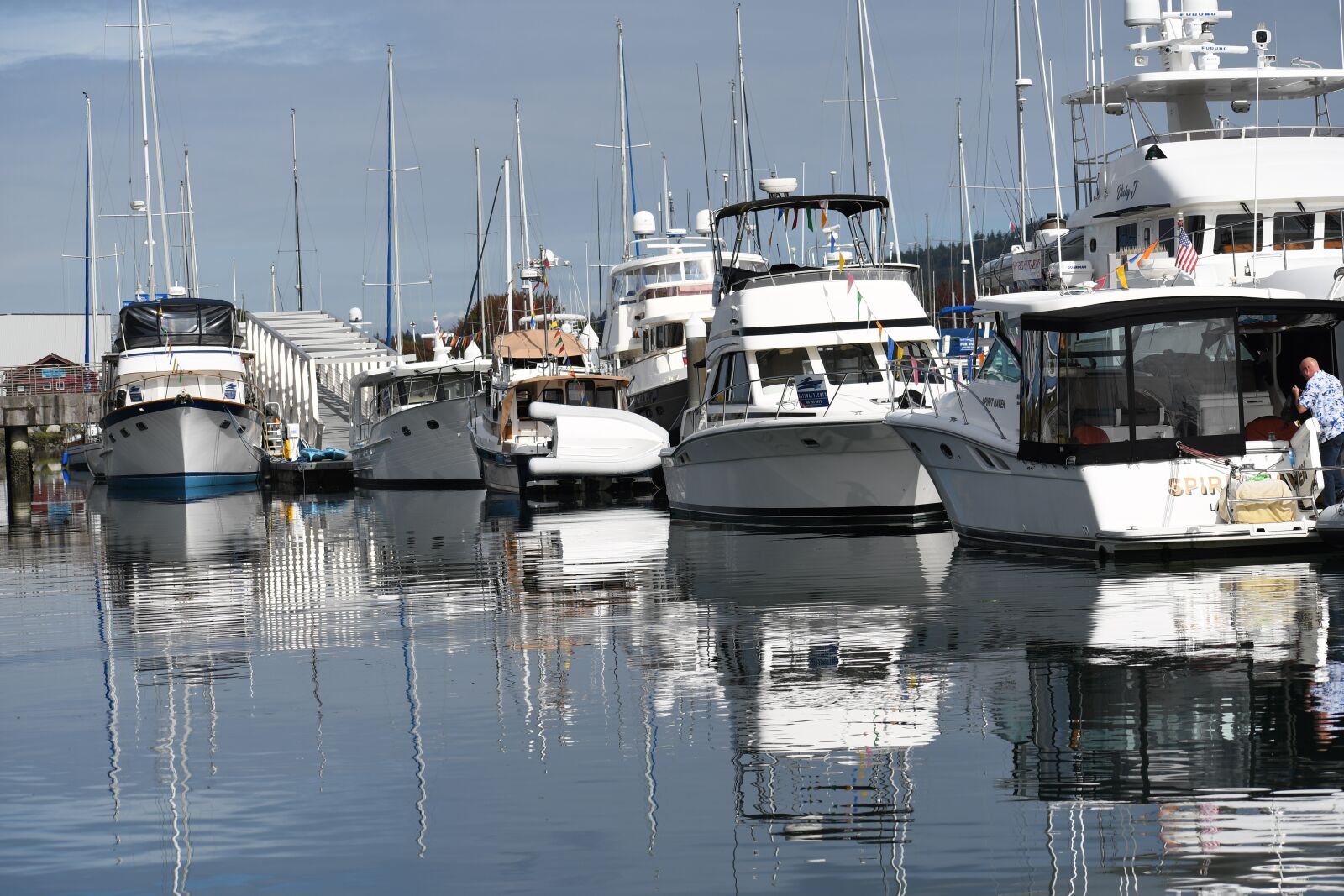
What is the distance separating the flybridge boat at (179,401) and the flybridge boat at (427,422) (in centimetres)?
580

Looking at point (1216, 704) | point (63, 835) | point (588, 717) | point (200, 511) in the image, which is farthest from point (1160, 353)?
point (200, 511)

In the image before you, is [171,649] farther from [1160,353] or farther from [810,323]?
[810,323]

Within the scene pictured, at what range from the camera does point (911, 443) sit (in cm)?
2097

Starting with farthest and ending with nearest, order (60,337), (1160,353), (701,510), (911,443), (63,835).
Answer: (60,337), (701,510), (911,443), (1160,353), (63,835)

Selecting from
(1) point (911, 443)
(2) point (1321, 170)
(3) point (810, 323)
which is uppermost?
(2) point (1321, 170)

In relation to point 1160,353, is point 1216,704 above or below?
below

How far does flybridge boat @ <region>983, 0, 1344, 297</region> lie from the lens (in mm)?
23500

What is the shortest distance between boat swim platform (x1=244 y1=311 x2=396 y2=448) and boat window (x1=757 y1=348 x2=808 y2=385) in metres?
33.9

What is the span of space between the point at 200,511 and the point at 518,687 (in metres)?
27.6

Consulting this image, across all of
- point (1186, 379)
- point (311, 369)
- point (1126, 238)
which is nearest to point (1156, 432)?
point (1186, 379)

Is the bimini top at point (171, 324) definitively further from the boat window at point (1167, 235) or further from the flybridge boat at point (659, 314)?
the boat window at point (1167, 235)

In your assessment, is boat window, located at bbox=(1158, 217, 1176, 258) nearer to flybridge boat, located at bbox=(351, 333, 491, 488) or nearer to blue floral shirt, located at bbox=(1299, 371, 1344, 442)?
blue floral shirt, located at bbox=(1299, 371, 1344, 442)

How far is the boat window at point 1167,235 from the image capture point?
960 inches

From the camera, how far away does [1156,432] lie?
16.6m
